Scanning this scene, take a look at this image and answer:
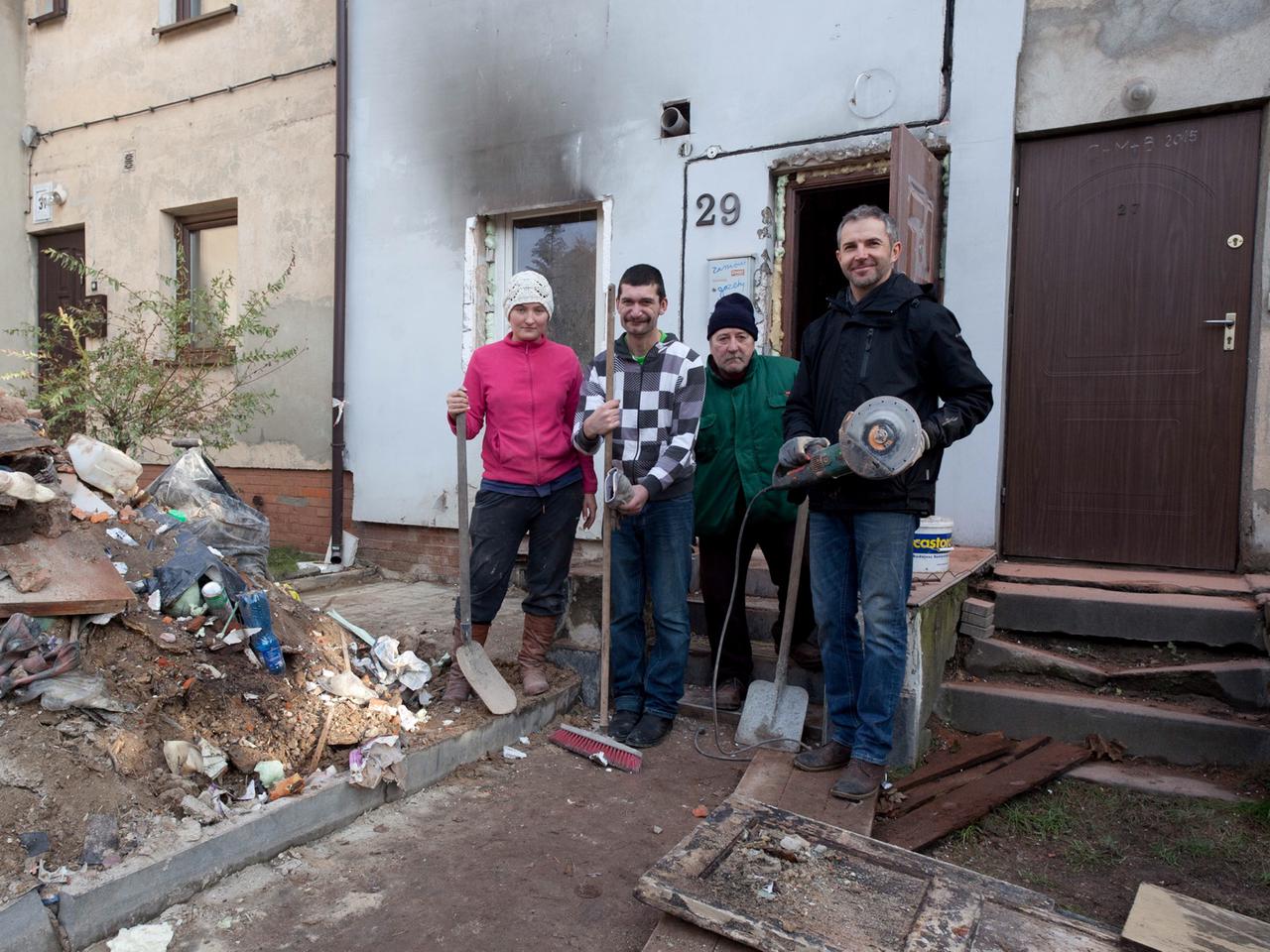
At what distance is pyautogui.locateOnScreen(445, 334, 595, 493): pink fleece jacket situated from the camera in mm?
3668

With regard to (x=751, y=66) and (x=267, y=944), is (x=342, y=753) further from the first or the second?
(x=751, y=66)

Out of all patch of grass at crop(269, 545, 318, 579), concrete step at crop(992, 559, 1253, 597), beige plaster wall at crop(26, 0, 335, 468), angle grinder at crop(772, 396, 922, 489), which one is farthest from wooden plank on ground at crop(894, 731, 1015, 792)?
beige plaster wall at crop(26, 0, 335, 468)

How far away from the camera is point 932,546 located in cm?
357

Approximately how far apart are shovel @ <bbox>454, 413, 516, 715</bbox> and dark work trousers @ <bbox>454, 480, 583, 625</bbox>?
4cm

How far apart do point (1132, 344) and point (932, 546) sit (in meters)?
1.81

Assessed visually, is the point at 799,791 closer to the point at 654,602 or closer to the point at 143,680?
the point at 654,602

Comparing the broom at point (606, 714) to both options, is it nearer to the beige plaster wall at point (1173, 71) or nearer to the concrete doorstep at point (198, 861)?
the concrete doorstep at point (198, 861)

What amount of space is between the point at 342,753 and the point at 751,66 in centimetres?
452

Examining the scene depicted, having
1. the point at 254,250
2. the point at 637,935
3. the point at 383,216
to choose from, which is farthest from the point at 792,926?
the point at 254,250

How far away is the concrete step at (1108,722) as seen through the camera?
3311 millimetres

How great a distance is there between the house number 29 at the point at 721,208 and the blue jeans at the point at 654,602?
2.43 m

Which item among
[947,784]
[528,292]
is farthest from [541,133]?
[947,784]

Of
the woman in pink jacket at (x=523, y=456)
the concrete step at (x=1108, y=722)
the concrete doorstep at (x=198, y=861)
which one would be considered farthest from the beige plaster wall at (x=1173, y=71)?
the concrete doorstep at (x=198, y=861)

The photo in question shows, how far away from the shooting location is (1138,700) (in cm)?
359
